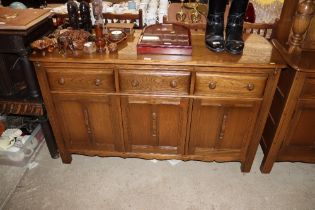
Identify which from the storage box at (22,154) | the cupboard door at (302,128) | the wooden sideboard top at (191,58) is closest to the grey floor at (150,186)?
the storage box at (22,154)

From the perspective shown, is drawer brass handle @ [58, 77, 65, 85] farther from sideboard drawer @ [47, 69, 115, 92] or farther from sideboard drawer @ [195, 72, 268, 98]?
sideboard drawer @ [195, 72, 268, 98]

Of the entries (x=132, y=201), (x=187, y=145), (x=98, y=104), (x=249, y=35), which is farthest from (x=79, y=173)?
(x=249, y=35)

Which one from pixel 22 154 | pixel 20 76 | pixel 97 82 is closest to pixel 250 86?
pixel 97 82

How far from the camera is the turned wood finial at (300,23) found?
1.50 metres

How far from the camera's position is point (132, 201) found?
1830 millimetres

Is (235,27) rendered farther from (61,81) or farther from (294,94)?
(61,81)

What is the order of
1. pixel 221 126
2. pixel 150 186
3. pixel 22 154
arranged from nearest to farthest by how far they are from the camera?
pixel 221 126
pixel 150 186
pixel 22 154

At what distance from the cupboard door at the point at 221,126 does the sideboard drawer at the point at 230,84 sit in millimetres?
68

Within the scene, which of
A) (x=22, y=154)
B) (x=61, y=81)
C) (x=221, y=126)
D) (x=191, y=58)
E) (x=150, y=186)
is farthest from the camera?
(x=22, y=154)

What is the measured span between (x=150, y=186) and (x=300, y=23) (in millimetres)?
1507

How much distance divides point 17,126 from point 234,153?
182 cm

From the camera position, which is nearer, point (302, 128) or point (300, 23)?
point (300, 23)

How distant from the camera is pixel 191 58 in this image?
1522 millimetres

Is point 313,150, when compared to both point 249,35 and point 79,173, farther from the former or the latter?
point 79,173
